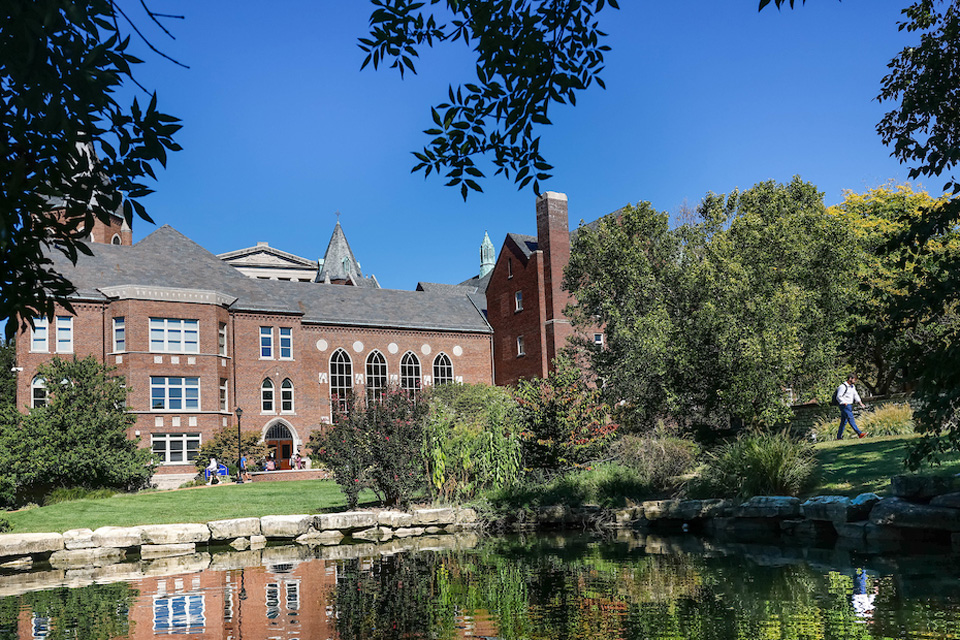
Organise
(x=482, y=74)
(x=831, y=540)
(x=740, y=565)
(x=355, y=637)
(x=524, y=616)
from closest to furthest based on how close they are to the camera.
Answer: (x=482, y=74)
(x=355, y=637)
(x=524, y=616)
(x=740, y=565)
(x=831, y=540)

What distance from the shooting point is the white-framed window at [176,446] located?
38.8 metres

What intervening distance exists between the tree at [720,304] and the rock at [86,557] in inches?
587

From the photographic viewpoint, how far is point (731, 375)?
21.5m

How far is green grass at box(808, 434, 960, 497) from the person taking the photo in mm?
14617

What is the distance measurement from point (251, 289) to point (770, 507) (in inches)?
1429

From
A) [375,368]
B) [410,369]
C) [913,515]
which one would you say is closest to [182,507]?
[913,515]

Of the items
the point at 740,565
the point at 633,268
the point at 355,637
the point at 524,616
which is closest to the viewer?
the point at 355,637

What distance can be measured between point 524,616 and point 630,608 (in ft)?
3.76

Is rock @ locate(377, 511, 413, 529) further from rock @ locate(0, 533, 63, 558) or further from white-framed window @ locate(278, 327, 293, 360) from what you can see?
white-framed window @ locate(278, 327, 293, 360)

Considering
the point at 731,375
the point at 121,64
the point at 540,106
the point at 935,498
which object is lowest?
the point at 935,498

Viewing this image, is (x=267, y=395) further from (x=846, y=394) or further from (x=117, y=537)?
(x=846, y=394)

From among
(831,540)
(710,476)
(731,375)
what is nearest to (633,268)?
(731,375)

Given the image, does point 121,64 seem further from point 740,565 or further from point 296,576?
point 740,565

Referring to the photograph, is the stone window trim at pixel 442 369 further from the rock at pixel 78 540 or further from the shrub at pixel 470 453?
the rock at pixel 78 540
